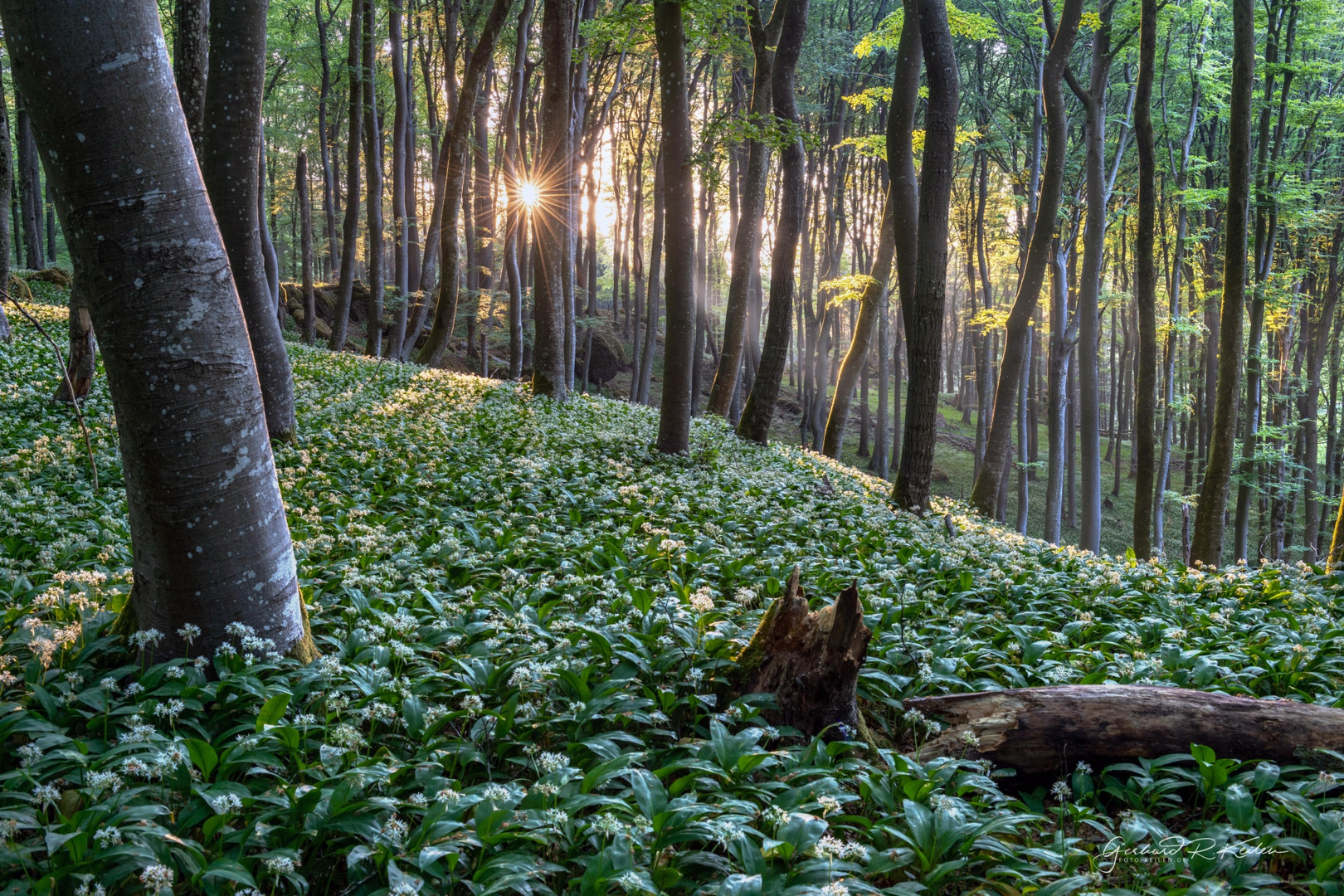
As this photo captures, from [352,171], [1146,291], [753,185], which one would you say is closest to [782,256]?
[753,185]

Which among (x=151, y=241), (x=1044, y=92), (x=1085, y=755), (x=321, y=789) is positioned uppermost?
(x=1044, y=92)

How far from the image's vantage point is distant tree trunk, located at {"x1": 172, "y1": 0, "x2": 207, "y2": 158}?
7.27 metres

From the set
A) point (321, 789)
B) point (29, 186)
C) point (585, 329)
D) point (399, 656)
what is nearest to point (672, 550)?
point (399, 656)

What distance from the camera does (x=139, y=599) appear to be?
10.4 ft

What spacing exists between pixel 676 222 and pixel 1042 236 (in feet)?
21.9

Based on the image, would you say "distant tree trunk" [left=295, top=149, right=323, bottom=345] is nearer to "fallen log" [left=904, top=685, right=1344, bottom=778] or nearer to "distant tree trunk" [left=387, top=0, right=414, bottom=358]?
"distant tree trunk" [left=387, top=0, right=414, bottom=358]

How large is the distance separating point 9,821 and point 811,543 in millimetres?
5396

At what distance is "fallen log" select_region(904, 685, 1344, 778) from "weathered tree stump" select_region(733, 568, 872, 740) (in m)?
0.42

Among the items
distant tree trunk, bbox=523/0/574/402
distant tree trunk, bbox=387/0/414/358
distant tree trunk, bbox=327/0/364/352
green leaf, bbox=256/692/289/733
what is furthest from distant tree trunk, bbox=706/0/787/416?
green leaf, bbox=256/692/289/733

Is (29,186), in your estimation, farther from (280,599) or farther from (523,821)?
(523,821)

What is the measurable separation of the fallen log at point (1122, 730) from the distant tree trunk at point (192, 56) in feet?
27.1

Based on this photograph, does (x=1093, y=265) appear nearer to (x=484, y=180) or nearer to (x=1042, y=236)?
(x=1042, y=236)

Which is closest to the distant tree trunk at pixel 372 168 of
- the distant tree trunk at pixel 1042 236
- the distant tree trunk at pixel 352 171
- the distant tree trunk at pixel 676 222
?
the distant tree trunk at pixel 352 171

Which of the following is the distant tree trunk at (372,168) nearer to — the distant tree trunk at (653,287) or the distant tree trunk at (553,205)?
the distant tree trunk at (553,205)
